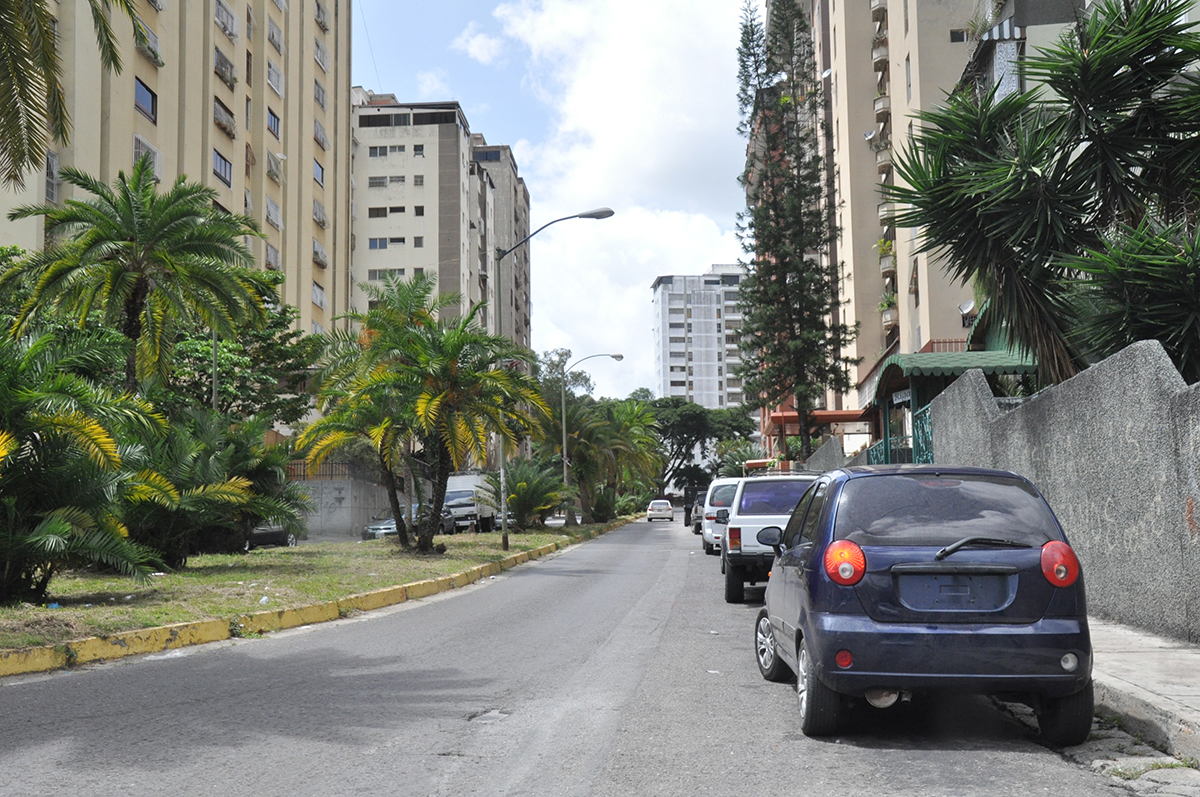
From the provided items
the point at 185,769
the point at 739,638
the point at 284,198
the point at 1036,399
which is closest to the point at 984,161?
the point at 1036,399

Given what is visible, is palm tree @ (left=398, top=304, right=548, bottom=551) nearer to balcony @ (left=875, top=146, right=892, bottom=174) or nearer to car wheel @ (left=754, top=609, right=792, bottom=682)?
car wheel @ (left=754, top=609, right=792, bottom=682)

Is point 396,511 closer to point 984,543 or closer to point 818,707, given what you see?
point 818,707

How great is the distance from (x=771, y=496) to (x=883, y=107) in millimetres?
40601

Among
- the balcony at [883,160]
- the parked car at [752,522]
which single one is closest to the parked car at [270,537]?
the parked car at [752,522]

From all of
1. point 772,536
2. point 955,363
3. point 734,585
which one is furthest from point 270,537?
point 772,536

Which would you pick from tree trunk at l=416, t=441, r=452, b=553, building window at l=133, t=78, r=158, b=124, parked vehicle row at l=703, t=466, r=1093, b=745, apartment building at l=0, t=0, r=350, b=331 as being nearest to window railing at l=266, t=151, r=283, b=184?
apartment building at l=0, t=0, r=350, b=331

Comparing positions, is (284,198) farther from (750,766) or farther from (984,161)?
(750,766)

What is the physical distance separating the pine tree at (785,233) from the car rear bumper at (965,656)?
37.6 meters

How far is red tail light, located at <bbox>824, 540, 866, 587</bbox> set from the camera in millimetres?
5969

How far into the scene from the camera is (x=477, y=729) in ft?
21.1

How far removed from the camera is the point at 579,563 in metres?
24.4

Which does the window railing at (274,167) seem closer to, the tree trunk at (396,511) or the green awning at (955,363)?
the tree trunk at (396,511)

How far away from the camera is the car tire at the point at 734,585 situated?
1441 cm

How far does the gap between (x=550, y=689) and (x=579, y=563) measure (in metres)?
16.6
